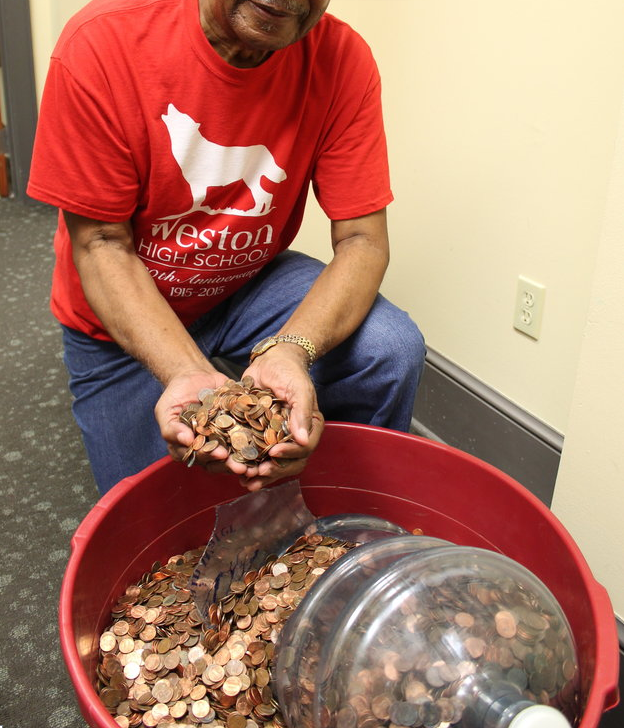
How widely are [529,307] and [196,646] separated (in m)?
0.89

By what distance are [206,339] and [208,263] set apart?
0.68ft

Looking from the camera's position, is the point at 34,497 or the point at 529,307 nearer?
the point at 529,307

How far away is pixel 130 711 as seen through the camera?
93 cm

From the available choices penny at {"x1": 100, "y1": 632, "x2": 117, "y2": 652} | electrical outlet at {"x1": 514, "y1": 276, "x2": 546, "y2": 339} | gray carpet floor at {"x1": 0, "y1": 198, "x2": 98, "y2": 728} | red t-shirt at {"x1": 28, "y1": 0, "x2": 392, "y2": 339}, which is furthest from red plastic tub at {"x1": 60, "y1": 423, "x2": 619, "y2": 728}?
electrical outlet at {"x1": 514, "y1": 276, "x2": 546, "y2": 339}

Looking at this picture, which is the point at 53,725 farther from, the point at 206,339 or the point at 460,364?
the point at 460,364

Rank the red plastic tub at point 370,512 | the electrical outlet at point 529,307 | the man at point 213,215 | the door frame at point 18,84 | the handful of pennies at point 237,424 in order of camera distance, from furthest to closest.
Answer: the door frame at point 18,84, the electrical outlet at point 529,307, the man at point 213,215, the handful of pennies at point 237,424, the red plastic tub at point 370,512

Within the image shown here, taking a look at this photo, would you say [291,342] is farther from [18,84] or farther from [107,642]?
[18,84]

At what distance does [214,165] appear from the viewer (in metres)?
1.17

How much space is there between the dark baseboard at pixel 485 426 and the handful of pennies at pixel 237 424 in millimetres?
717

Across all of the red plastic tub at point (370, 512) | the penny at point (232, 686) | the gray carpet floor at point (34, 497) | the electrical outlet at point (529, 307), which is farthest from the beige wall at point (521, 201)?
the gray carpet floor at point (34, 497)

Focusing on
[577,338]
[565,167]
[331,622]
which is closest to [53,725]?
[331,622]

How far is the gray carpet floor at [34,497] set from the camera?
3.85ft

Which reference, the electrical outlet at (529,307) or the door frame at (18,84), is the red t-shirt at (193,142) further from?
the door frame at (18,84)

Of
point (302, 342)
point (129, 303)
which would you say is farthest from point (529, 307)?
point (129, 303)
